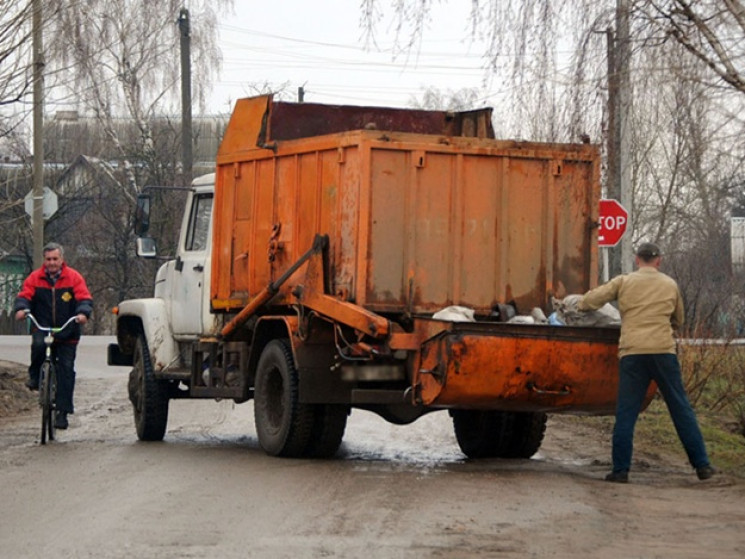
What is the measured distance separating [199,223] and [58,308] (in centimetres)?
160

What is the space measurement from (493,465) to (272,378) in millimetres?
2007

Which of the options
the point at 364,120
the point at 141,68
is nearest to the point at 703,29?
the point at 364,120

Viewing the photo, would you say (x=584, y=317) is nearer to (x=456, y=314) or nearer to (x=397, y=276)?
(x=456, y=314)

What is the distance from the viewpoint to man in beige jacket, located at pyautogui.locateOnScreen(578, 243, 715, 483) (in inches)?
437

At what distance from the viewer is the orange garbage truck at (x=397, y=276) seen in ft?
36.7

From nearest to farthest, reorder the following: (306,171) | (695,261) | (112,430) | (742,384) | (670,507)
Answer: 1. (670,507)
2. (306,171)
3. (112,430)
4. (742,384)
5. (695,261)

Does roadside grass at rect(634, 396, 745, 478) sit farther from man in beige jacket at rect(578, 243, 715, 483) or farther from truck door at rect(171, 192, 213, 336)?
truck door at rect(171, 192, 213, 336)

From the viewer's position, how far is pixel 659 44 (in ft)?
36.3

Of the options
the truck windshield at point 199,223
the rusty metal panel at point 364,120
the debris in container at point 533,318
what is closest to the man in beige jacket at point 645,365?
the debris in container at point 533,318

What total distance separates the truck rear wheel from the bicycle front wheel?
376 cm

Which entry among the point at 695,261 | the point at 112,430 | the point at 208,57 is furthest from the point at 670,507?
the point at 208,57

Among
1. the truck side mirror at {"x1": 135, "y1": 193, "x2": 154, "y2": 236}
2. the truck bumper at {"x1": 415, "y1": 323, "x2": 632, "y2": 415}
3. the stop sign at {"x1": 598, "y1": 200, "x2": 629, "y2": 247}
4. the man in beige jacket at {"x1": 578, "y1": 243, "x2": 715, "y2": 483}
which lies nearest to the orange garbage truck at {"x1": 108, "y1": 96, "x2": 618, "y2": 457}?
the truck bumper at {"x1": 415, "y1": 323, "x2": 632, "y2": 415}

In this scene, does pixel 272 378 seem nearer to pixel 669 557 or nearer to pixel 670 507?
pixel 670 507

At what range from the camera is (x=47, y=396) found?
14.0 metres
